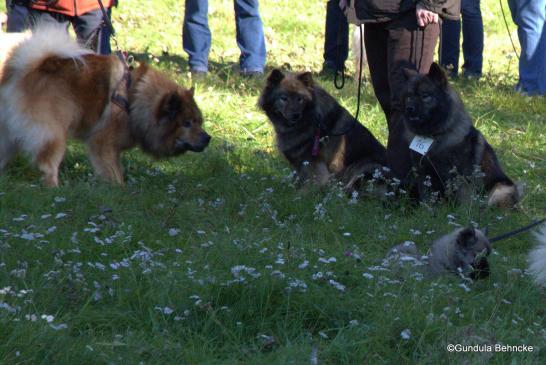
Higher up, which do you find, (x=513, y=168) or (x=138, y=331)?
(x=138, y=331)

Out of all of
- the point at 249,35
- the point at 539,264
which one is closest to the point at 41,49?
the point at 539,264

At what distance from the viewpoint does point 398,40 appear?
549 centimetres

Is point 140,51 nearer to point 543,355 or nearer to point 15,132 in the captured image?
point 15,132

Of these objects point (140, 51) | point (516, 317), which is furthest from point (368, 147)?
point (140, 51)

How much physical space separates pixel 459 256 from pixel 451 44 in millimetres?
6169

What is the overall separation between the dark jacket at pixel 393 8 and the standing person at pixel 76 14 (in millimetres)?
2145

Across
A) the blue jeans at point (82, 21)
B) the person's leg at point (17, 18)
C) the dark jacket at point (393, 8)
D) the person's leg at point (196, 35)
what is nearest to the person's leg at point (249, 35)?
the person's leg at point (196, 35)

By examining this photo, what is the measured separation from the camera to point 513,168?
656cm

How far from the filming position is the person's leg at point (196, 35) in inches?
345

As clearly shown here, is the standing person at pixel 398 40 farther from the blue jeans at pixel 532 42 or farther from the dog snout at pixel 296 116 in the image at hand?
the blue jeans at pixel 532 42

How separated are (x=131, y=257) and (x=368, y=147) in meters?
2.96

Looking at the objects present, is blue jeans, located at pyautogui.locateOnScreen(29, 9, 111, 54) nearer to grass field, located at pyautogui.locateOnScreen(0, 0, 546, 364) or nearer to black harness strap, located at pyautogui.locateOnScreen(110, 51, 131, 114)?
black harness strap, located at pyautogui.locateOnScreen(110, 51, 131, 114)

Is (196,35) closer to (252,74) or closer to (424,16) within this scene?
(252,74)

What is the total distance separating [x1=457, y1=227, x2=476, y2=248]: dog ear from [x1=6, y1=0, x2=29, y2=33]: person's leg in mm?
4110
